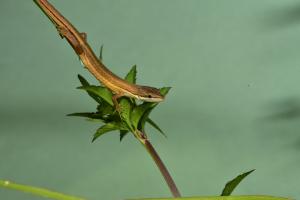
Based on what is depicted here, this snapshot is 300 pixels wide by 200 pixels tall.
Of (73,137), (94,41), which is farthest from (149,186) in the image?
(94,41)

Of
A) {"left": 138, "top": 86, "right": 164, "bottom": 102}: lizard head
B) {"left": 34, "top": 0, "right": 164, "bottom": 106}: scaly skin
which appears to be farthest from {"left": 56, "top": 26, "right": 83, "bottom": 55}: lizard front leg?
{"left": 138, "top": 86, "right": 164, "bottom": 102}: lizard head

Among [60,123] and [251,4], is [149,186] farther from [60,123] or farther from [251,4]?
[251,4]

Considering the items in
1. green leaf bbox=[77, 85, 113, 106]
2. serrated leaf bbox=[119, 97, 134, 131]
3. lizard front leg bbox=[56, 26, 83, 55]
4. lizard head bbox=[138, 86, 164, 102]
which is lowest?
lizard head bbox=[138, 86, 164, 102]

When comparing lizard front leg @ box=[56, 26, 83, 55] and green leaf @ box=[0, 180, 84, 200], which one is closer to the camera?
green leaf @ box=[0, 180, 84, 200]

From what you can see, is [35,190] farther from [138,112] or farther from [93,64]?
[93,64]

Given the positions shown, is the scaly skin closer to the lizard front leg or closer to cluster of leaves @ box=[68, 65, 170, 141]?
the lizard front leg

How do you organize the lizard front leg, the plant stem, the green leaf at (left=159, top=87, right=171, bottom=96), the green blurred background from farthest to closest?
the green blurred background, the lizard front leg, the green leaf at (left=159, top=87, right=171, bottom=96), the plant stem

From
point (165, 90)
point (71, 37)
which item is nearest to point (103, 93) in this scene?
point (165, 90)
